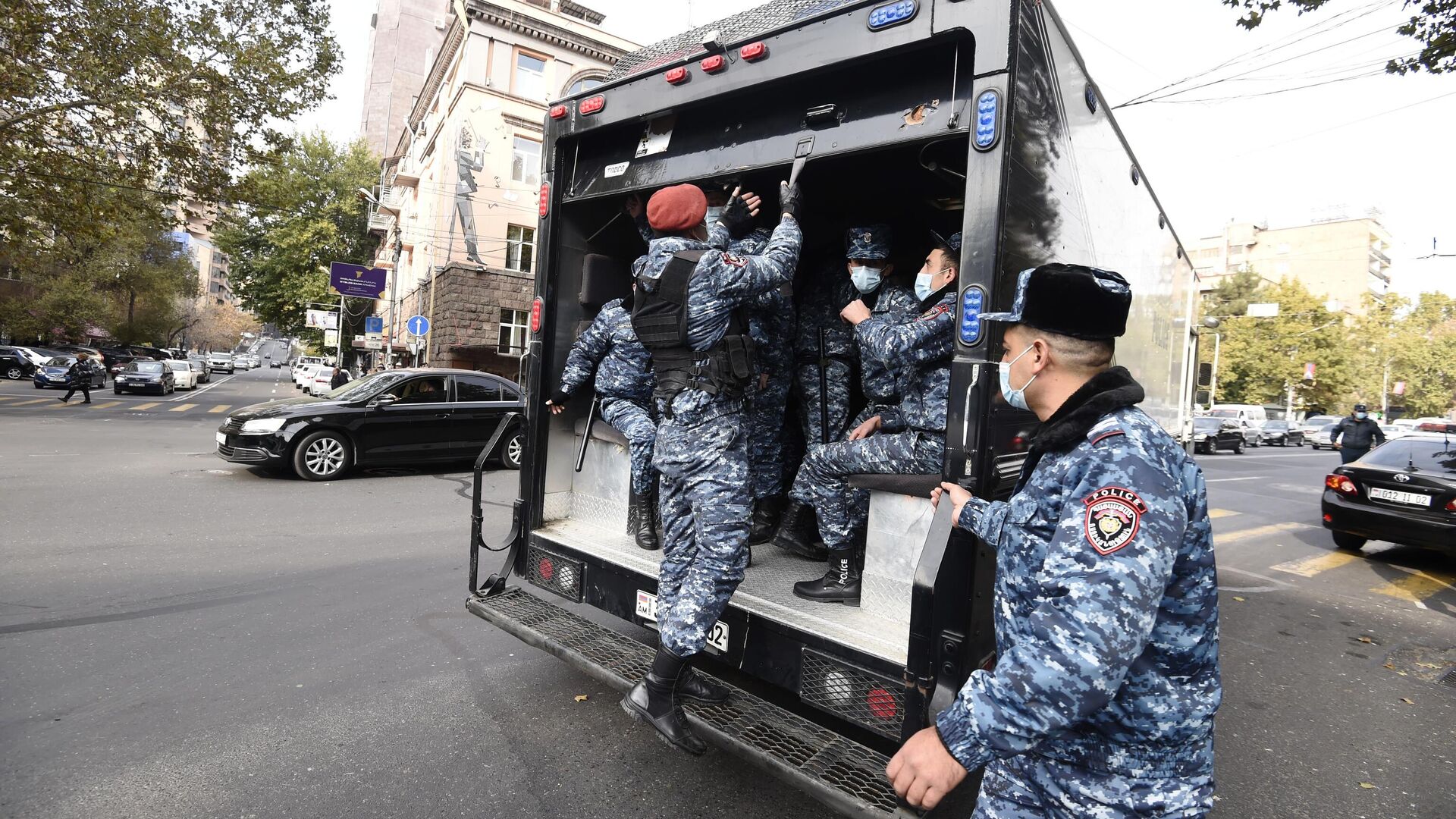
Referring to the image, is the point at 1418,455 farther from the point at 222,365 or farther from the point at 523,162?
the point at 222,365

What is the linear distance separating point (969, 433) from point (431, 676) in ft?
Result: 9.75

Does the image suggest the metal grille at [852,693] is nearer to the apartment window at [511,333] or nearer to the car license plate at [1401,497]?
the car license plate at [1401,497]

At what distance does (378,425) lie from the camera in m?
9.95

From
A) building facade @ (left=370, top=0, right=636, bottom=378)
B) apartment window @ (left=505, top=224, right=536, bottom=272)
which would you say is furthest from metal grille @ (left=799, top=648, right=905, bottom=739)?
apartment window @ (left=505, top=224, right=536, bottom=272)

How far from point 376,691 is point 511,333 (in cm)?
2354

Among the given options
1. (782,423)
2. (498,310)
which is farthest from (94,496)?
(498,310)

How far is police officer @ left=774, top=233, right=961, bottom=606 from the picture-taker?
2896 mm

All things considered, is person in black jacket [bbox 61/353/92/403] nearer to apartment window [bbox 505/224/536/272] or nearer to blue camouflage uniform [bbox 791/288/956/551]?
apartment window [bbox 505/224/536/272]

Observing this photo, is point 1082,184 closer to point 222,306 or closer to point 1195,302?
point 1195,302

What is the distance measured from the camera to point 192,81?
13.6 m

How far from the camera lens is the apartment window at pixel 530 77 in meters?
26.2

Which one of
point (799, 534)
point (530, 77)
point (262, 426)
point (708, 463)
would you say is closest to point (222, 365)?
point (530, 77)

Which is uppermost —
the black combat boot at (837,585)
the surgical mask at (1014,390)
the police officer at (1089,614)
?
the surgical mask at (1014,390)

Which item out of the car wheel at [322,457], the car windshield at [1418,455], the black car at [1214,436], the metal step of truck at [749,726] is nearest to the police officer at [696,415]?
the metal step of truck at [749,726]
